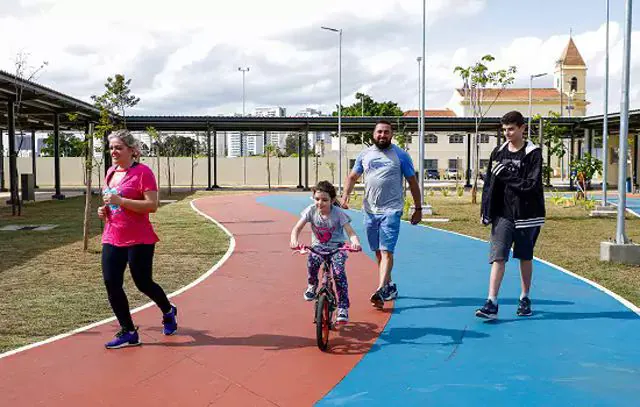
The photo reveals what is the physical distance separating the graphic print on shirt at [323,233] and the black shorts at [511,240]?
1657mm

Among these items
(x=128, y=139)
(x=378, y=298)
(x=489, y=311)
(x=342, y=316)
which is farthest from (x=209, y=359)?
(x=489, y=311)

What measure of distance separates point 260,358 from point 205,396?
88 cm

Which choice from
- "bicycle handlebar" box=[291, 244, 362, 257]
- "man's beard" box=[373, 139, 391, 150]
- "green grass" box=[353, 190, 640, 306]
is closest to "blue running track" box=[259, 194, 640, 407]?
"green grass" box=[353, 190, 640, 306]

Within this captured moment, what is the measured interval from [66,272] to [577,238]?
9.69 metres

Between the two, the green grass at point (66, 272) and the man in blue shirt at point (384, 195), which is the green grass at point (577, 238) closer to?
the man in blue shirt at point (384, 195)

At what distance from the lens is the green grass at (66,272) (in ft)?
20.5

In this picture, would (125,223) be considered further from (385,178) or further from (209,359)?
(385,178)

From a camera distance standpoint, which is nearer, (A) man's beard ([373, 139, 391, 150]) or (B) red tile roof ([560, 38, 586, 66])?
(A) man's beard ([373, 139, 391, 150])

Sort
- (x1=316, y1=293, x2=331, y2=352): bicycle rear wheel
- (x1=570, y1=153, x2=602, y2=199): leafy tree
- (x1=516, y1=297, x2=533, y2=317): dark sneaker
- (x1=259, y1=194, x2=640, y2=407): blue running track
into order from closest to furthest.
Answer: (x1=259, y1=194, x2=640, y2=407): blue running track, (x1=316, y1=293, x2=331, y2=352): bicycle rear wheel, (x1=516, y1=297, x2=533, y2=317): dark sneaker, (x1=570, y1=153, x2=602, y2=199): leafy tree

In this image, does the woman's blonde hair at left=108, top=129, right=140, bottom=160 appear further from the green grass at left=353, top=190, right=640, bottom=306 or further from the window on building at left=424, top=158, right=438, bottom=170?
the window on building at left=424, top=158, right=438, bottom=170

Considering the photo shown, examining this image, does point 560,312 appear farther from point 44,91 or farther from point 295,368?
point 44,91

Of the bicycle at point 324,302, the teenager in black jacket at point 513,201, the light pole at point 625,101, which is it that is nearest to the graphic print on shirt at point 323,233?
the bicycle at point 324,302

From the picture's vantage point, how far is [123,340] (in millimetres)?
5332

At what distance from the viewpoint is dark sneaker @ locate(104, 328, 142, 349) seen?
5.31m
